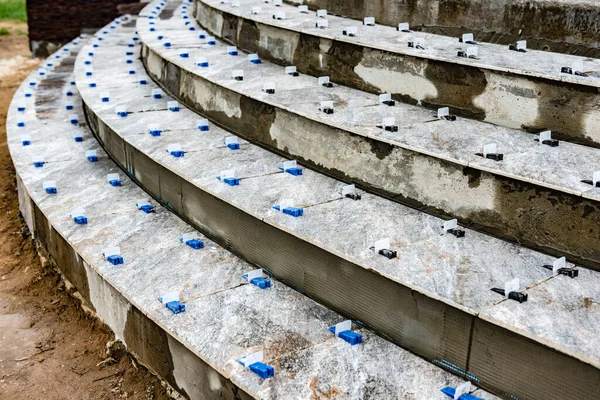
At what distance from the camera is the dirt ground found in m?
4.41

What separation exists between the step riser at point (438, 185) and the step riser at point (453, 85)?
2.39 feet

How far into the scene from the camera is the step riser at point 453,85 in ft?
14.4

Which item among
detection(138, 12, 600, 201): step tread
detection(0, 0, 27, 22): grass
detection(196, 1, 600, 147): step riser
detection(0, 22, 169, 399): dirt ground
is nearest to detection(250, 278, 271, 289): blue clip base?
detection(0, 22, 169, 399): dirt ground

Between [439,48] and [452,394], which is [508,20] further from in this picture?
[452,394]

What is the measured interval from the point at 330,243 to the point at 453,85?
1608 millimetres

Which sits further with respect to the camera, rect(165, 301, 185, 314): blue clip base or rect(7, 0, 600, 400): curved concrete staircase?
rect(165, 301, 185, 314): blue clip base

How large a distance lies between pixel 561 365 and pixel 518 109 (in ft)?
6.44

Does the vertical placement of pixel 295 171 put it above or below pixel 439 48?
below

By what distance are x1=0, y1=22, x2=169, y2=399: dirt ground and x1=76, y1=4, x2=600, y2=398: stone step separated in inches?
40.7

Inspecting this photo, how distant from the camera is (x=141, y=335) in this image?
443 centimetres

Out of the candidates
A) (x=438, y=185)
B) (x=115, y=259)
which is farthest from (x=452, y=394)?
(x=115, y=259)

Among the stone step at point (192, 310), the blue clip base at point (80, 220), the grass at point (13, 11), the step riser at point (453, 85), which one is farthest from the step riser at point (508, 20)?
the grass at point (13, 11)

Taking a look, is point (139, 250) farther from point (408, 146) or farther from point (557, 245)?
point (557, 245)

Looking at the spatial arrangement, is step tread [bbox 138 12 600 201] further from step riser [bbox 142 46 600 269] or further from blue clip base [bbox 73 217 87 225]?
blue clip base [bbox 73 217 87 225]
